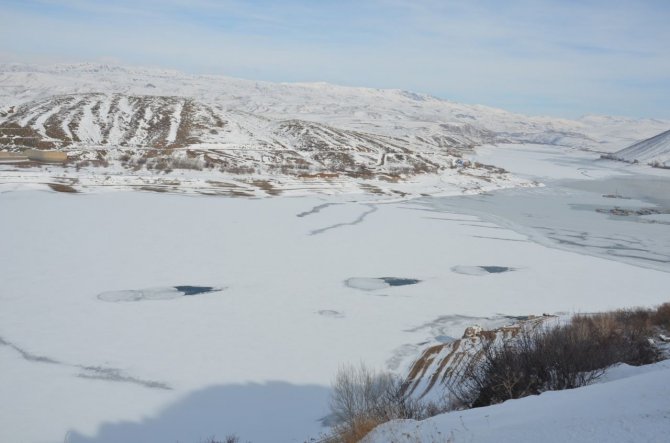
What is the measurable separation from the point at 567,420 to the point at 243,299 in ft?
35.8

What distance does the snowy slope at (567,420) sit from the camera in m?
4.37

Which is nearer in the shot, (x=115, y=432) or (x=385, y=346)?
(x=115, y=432)

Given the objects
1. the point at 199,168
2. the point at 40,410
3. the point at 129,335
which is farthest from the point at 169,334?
the point at 199,168

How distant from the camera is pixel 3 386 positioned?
9.53 m

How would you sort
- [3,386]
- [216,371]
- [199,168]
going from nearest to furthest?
[3,386], [216,371], [199,168]

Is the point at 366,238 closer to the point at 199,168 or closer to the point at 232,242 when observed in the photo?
the point at 232,242

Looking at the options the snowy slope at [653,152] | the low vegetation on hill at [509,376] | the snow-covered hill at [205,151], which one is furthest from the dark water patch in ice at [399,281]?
the snowy slope at [653,152]

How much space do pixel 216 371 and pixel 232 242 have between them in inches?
446

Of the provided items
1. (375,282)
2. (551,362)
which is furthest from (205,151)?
(551,362)

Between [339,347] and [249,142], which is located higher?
[249,142]

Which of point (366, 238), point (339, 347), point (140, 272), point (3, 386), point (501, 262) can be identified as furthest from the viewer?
point (366, 238)

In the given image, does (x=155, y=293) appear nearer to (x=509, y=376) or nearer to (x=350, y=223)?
(x=509, y=376)

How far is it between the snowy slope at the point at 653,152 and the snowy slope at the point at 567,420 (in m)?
107

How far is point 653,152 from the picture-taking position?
112m
